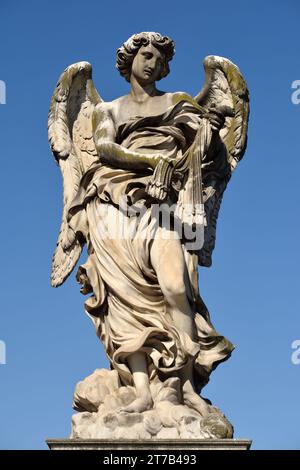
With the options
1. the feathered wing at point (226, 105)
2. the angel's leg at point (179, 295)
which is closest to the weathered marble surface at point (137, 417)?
the angel's leg at point (179, 295)

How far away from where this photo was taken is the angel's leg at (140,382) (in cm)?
1471

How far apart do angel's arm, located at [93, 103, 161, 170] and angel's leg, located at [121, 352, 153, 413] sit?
214 cm

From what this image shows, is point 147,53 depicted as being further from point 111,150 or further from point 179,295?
point 179,295

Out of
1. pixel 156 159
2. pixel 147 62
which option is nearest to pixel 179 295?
pixel 156 159

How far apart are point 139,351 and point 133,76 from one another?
334cm

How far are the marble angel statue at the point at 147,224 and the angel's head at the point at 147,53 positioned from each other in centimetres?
1

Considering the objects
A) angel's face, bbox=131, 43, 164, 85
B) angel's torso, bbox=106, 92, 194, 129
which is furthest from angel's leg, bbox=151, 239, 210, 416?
angel's face, bbox=131, 43, 164, 85

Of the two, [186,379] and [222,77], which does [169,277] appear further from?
[222,77]

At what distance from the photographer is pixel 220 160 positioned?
16.4 meters

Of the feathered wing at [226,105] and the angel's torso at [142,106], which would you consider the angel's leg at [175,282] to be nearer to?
the feathered wing at [226,105]
